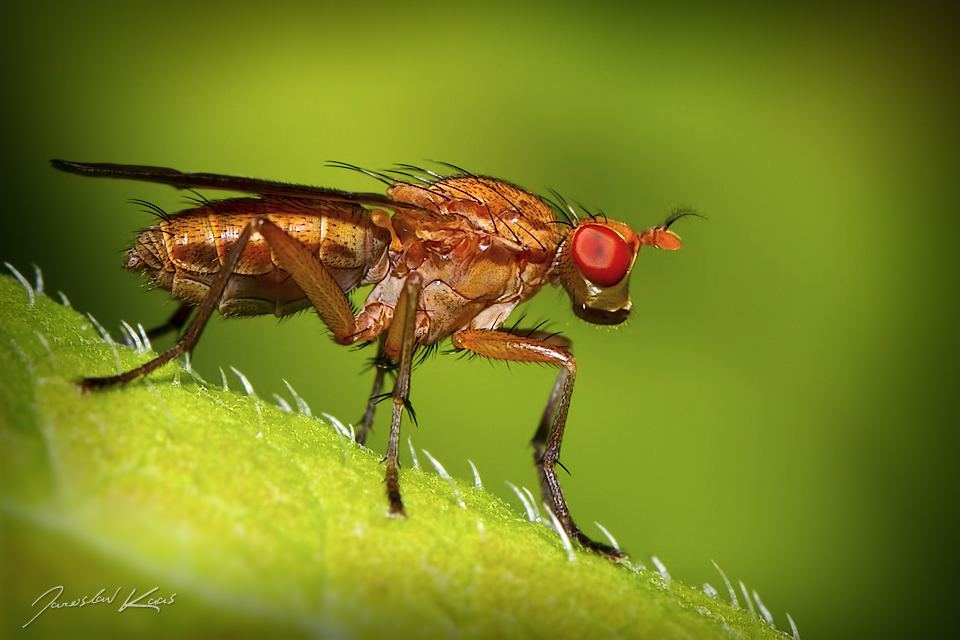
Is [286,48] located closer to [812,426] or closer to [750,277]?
[750,277]

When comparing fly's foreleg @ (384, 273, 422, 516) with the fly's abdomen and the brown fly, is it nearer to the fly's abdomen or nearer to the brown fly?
the brown fly

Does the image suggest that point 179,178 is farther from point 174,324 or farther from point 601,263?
point 601,263

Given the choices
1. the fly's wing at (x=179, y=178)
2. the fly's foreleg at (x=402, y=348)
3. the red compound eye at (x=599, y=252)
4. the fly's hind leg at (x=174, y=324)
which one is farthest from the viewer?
the fly's hind leg at (x=174, y=324)

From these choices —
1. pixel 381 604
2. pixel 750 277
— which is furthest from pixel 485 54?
pixel 381 604

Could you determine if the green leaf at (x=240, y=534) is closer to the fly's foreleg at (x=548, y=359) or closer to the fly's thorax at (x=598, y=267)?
the fly's foreleg at (x=548, y=359)

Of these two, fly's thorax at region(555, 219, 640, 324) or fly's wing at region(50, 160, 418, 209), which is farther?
fly's thorax at region(555, 219, 640, 324)

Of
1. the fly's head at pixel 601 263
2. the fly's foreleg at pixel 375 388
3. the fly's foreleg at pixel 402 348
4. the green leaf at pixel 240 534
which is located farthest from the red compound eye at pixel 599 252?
the green leaf at pixel 240 534
